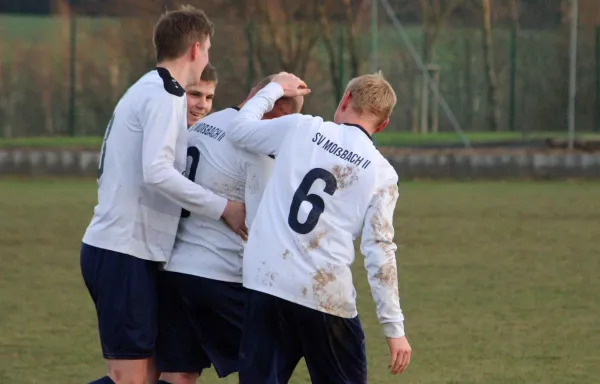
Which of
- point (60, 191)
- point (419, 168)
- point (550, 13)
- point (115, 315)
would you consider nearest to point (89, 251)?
point (115, 315)

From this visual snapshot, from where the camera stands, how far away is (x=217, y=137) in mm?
5035

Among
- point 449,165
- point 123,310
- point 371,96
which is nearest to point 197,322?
point 123,310

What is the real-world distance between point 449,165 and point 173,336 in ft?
50.1

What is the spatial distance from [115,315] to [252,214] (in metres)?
0.66

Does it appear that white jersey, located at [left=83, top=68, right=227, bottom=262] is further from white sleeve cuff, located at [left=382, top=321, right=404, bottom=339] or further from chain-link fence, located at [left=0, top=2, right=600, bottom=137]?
chain-link fence, located at [left=0, top=2, right=600, bottom=137]

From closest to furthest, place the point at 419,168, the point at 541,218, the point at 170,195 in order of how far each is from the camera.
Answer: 1. the point at 170,195
2. the point at 541,218
3. the point at 419,168

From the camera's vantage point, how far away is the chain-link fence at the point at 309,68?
22688 millimetres

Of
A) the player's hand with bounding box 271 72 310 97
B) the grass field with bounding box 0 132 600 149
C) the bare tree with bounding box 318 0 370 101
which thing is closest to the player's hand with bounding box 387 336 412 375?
the player's hand with bounding box 271 72 310 97

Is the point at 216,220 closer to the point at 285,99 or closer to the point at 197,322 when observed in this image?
the point at 197,322

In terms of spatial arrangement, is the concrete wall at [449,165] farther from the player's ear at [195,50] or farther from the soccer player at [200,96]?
the player's ear at [195,50]

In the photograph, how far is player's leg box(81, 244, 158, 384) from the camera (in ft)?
15.9

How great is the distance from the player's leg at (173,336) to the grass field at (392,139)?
16735 mm

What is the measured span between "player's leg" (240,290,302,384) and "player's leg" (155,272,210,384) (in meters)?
0.63

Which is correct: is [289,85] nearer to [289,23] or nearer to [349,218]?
[349,218]
